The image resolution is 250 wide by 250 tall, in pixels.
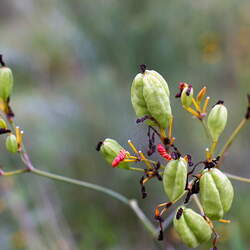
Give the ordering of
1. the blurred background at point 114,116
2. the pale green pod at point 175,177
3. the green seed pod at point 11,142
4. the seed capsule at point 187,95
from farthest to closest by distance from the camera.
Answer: the blurred background at point 114,116, the green seed pod at point 11,142, the seed capsule at point 187,95, the pale green pod at point 175,177

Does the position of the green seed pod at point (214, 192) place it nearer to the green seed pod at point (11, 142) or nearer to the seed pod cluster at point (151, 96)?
the seed pod cluster at point (151, 96)

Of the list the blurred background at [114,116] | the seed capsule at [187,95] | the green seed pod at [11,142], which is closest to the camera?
the seed capsule at [187,95]

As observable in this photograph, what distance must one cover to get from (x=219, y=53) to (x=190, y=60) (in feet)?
1.55

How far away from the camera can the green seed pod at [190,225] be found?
0.78 m

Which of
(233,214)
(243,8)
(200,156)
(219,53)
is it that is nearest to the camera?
(233,214)

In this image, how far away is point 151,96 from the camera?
84cm

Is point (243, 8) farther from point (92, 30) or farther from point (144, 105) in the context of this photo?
point (144, 105)

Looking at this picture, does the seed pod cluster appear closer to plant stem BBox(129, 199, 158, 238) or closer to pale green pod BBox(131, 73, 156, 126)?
pale green pod BBox(131, 73, 156, 126)

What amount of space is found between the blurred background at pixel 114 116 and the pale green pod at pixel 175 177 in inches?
53.9

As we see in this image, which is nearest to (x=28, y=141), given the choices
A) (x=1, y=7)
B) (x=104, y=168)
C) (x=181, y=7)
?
(x=104, y=168)

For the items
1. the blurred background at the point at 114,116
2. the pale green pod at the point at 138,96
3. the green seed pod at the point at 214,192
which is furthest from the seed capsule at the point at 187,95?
the blurred background at the point at 114,116

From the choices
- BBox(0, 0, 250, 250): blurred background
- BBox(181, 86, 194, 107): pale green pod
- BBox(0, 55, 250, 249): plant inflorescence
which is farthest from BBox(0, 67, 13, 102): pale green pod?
BBox(0, 0, 250, 250): blurred background

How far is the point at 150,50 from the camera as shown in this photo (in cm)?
279

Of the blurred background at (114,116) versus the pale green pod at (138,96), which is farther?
the blurred background at (114,116)
